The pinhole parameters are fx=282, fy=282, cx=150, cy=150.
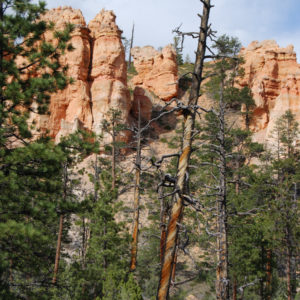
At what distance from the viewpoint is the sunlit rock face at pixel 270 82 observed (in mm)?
36875

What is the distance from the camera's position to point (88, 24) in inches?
1496

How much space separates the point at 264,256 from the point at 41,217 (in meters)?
15.2

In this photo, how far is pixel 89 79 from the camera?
117 feet

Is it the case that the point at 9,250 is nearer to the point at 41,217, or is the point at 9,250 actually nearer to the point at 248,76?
the point at 41,217

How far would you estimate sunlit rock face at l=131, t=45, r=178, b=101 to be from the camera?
45406mm

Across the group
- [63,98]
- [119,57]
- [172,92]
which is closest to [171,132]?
[172,92]

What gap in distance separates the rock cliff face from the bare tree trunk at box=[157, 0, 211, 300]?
89.1ft

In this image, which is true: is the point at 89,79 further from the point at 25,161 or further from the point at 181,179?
the point at 181,179

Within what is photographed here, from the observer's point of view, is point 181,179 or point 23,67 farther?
point 23,67

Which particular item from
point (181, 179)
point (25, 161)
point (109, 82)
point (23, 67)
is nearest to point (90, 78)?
point (109, 82)

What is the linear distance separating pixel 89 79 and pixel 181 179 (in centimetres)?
3318

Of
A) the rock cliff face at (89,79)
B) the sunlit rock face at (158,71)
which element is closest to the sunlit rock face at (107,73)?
the rock cliff face at (89,79)

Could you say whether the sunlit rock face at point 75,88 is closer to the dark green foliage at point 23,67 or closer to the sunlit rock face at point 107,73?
the sunlit rock face at point 107,73

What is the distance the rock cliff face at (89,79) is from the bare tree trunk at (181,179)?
27.2 m
